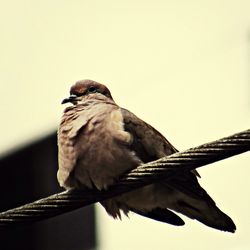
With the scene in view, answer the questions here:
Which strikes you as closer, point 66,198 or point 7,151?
point 66,198

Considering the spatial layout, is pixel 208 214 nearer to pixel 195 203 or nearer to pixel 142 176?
pixel 195 203

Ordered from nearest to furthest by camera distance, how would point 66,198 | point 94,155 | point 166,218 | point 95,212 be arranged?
point 66,198 < point 94,155 < point 166,218 < point 95,212

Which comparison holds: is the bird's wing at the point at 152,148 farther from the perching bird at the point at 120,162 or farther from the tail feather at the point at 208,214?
the tail feather at the point at 208,214

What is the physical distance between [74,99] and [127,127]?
50 cm

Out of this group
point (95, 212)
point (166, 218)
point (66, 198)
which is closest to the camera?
point (66, 198)

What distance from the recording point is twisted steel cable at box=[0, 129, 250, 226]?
4207 millimetres

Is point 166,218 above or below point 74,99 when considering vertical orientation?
below

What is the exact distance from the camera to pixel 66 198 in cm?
454

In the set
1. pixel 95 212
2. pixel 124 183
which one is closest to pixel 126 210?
pixel 124 183

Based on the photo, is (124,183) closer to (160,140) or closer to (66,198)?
(66,198)

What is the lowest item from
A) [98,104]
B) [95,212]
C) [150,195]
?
[95,212]

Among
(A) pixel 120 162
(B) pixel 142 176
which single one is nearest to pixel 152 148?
(A) pixel 120 162

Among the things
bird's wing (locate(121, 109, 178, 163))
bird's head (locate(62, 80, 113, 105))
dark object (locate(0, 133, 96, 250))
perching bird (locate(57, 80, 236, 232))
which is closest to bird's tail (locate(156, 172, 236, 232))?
perching bird (locate(57, 80, 236, 232))

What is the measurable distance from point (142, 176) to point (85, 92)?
4.11 ft
